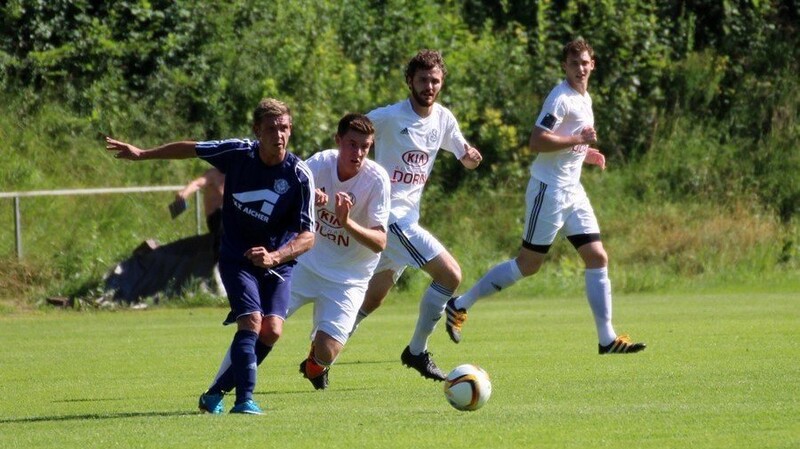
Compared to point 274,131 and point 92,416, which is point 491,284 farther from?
point 92,416

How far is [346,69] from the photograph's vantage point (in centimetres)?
2538

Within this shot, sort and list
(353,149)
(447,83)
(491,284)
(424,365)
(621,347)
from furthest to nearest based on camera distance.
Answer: (447,83) → (491,284) → (621,347) → (424,365) → (353,149)

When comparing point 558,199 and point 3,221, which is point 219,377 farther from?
point 3,221

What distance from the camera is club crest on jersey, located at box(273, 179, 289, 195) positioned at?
27.6 feet

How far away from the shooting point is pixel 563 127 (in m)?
11.8

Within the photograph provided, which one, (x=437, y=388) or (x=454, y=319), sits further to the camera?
(x=454, y=319)

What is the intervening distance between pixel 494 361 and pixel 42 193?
11415 mm

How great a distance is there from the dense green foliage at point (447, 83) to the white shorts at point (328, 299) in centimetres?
1311

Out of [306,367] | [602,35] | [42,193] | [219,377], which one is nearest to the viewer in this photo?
[219,377]

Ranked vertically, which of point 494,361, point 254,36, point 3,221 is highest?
point 494,361

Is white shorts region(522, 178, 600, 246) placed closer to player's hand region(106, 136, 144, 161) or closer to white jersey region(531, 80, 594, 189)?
white jersey region(531, 80, 594, 189)

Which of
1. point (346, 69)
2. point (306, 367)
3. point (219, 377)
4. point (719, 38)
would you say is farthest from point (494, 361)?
point (719, 38)

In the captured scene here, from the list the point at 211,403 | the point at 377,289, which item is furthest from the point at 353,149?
the point at 377,289

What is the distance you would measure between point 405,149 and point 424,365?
1543 mm
